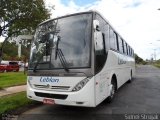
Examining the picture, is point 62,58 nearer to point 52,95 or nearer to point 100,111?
point 52,95

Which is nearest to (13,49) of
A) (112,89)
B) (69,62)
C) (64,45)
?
(112,89)

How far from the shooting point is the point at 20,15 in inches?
502

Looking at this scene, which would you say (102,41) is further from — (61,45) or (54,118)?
(54,118)

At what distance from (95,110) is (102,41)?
227 centimetres

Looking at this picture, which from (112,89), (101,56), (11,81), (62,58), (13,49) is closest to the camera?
(62,58)

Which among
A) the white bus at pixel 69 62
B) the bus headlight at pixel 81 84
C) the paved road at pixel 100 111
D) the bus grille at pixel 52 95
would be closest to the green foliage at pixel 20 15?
the white bus at pixel 69 62

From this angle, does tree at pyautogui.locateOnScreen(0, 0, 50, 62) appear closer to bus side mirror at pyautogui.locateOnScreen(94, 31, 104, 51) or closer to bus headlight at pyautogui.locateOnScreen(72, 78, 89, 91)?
bus side mirror at pyautogui.locateOnScreen(94, 31, 104, 51)

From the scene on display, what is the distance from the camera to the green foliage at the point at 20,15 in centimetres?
1209

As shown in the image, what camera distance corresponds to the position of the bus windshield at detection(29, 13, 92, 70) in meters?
7.58

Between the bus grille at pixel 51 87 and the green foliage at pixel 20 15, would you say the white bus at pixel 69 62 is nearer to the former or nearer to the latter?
the bus grille at pixel 51 87

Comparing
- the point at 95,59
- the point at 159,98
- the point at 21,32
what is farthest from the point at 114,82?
the point at 21,32

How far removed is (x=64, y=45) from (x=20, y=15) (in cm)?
569

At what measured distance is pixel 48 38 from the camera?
8320 millimetres

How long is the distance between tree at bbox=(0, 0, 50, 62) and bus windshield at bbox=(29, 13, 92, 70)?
422cm
